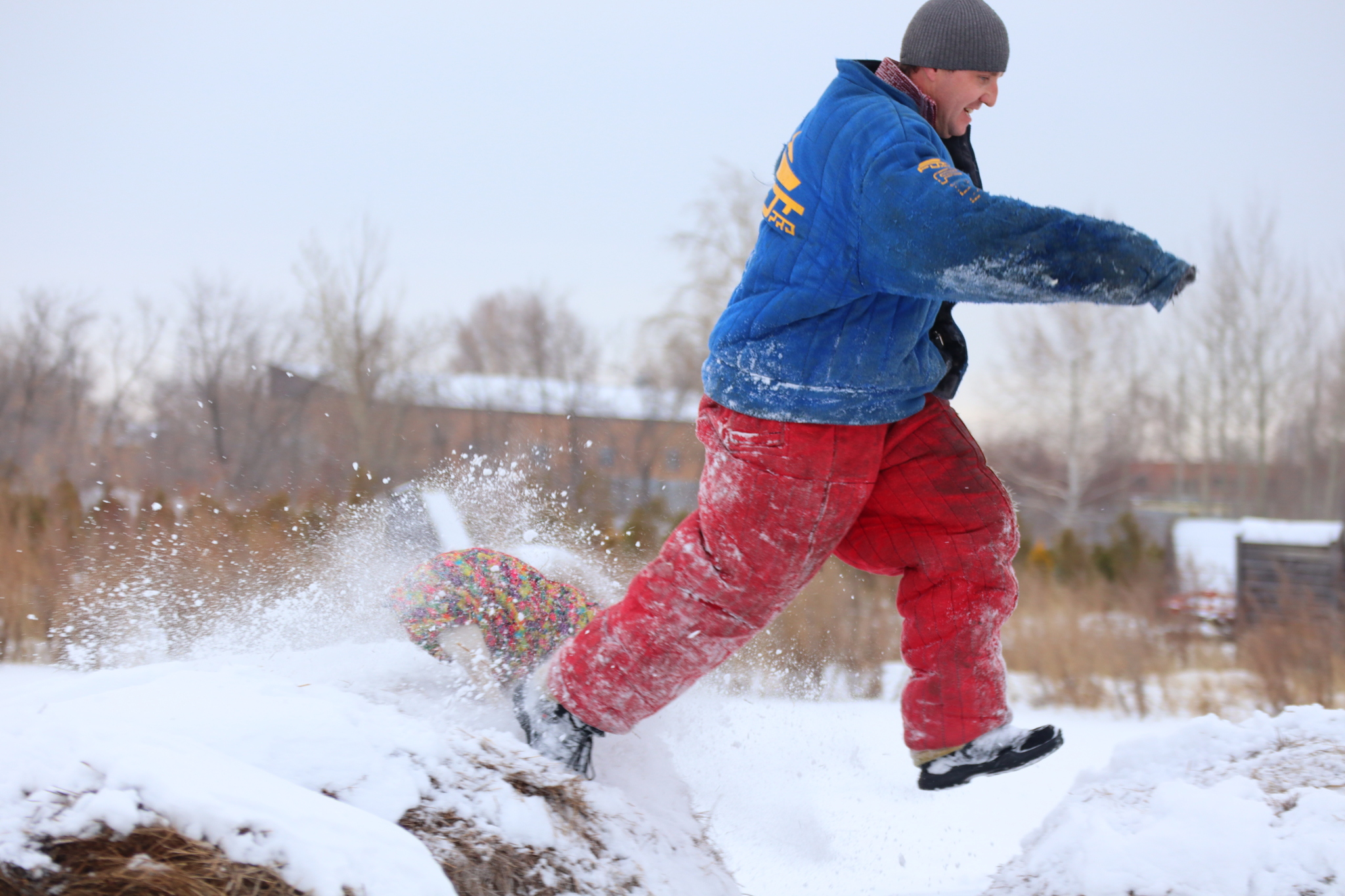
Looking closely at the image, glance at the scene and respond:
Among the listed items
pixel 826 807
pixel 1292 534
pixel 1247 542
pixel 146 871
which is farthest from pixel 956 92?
pixel 1292 534

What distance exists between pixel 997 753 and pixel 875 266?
99cm

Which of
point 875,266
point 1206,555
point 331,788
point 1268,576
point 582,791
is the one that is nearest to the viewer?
point 331,788

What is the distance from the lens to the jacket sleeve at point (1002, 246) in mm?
1335

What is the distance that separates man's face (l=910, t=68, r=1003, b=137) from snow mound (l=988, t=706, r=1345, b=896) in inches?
52.5

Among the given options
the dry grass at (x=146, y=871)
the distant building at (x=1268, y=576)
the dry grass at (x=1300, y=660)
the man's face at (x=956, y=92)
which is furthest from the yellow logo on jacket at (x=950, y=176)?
the distant building at (x=1268, y=576)

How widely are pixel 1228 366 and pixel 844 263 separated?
64.3 ft

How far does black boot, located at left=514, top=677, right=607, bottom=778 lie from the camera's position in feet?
5.77

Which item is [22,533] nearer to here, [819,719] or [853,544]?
[819,719]

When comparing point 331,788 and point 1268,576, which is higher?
point 331,788

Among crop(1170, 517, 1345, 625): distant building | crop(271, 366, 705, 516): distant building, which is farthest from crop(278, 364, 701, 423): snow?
crop(1170, 517, 1345, 625): distant building

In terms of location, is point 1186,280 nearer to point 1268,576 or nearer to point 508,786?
point 508,786

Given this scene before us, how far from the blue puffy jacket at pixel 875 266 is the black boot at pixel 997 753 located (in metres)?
0.67

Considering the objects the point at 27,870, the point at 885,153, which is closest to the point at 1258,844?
the point at 885,153

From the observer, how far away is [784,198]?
1653mm
